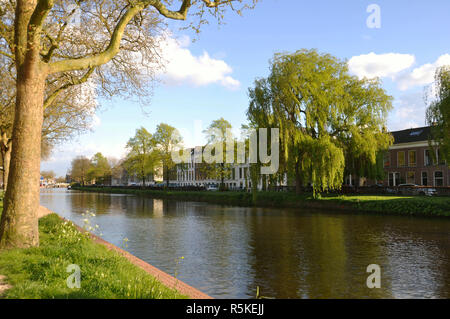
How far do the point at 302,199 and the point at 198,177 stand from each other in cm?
5449

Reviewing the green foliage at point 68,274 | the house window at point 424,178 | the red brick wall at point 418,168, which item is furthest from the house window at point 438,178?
the green foliage at point 68,274

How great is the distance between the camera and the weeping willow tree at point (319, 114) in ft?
95.0

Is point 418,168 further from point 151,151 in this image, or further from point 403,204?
point 151,151

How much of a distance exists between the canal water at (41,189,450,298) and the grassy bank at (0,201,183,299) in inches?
92.2

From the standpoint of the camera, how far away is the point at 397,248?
13.6 meters

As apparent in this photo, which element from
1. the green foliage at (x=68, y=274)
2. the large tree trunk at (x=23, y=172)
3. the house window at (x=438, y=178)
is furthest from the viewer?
the house window at (x=438, y=178)

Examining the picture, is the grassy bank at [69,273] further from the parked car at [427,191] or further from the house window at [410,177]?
the house window at [410,177]

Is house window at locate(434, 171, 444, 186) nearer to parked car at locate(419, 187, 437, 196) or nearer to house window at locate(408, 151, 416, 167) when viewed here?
house window at locate(408, 151, 416, 167)

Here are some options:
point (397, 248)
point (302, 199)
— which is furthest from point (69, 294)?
point (302, 199)

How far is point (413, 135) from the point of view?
45.5 m

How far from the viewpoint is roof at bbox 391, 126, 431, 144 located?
4376 centimetres

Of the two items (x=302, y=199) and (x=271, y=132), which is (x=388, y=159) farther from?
(x=271, y=132)

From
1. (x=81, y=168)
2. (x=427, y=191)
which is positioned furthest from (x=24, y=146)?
(x=81, y=168)

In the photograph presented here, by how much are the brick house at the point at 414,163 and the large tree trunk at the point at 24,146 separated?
37673 mm
